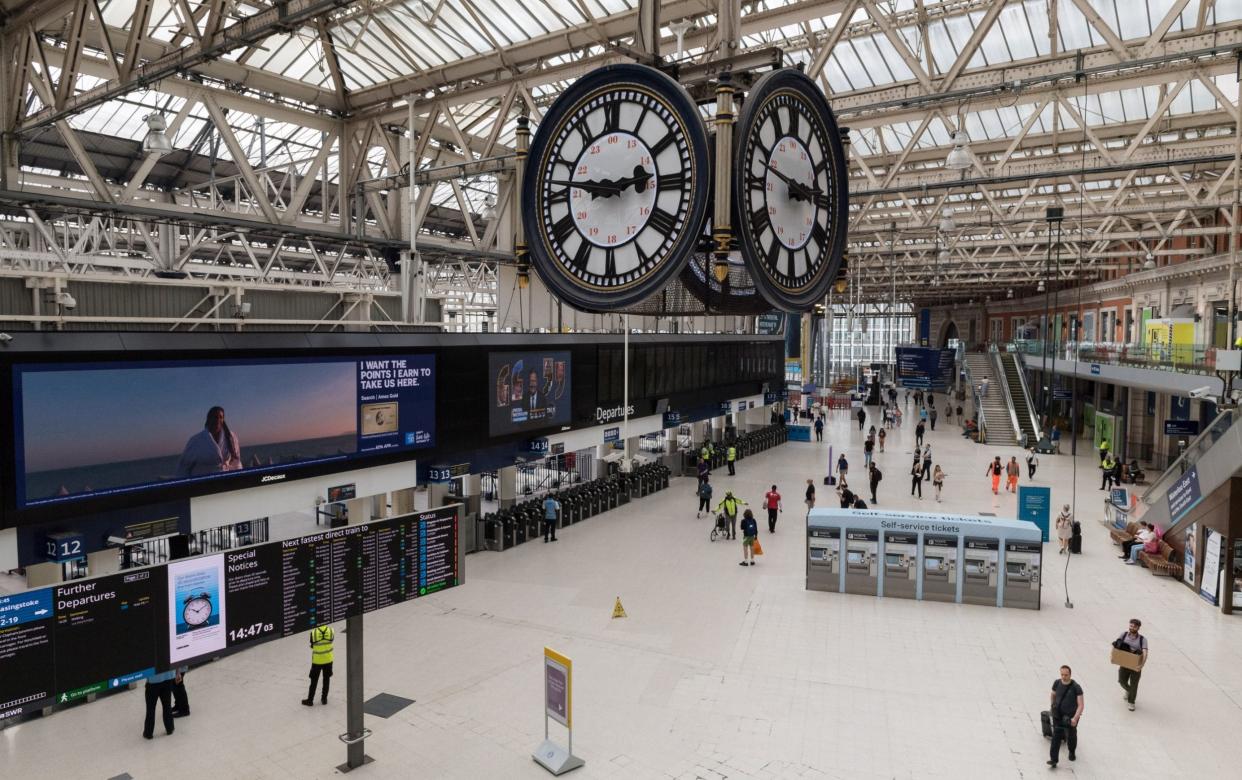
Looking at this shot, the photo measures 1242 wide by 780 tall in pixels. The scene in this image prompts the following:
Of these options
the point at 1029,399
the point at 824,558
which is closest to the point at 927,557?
the point at 824,558

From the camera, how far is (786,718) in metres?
9.70

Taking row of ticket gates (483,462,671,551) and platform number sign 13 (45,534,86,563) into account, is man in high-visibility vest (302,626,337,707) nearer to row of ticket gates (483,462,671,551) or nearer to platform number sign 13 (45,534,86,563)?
platform number sign 13 (45,534,86,563)

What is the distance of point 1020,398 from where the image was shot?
130 ft

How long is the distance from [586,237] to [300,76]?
63.6ft

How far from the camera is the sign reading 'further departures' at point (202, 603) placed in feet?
17.2

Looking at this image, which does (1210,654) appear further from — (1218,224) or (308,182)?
(1218,224)

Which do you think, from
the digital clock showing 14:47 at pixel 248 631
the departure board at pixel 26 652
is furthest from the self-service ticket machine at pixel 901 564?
the departure board at pixel 26 652

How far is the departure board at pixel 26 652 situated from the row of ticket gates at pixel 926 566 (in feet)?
39.4

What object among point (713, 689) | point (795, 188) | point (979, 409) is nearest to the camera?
point (795, 188)

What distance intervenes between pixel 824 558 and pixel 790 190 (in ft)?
40.7

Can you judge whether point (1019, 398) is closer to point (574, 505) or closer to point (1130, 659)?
point (574, 505)

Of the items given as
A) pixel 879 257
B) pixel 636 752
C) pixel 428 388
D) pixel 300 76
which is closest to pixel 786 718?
pixel 636 752

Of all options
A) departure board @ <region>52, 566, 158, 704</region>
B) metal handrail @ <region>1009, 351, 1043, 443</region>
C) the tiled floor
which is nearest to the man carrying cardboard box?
the tiled floor

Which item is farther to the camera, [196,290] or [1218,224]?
[1218,224]
